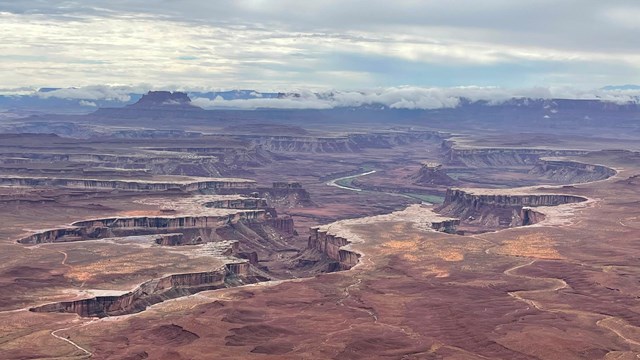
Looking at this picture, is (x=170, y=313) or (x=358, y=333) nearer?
(x=358, y=333)

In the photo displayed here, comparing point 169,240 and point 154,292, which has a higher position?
point 154,292

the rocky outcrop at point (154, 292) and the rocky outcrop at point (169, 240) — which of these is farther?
the rocky outcrop at point (169, 240)

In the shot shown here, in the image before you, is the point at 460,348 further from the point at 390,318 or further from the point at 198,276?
the point at 198,276

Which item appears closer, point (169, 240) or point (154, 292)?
point (154, 292)

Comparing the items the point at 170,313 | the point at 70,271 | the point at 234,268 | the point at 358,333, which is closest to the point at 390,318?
the point at 358,333

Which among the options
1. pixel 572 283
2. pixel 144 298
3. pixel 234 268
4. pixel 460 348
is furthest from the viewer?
pixel 234 268

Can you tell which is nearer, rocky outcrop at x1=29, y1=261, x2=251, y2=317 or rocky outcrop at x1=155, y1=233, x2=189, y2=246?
rocky outcrop at x1=29, y1=261, x2=251, y2=317

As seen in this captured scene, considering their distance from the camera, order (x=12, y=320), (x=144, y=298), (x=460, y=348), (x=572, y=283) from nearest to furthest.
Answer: (x=460, y=348) < (x=12, y=320) < (x=144, y=298) < (x=572, y=283)
